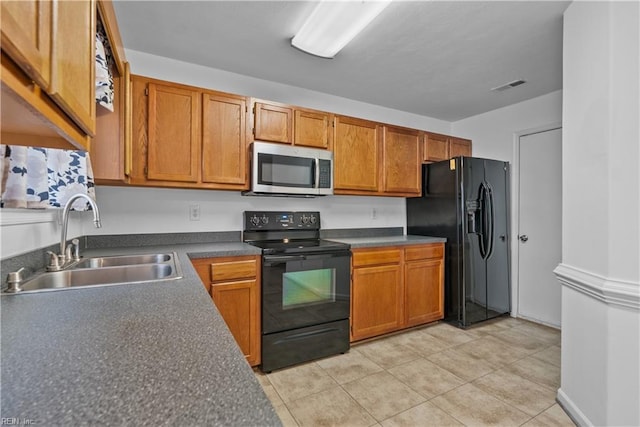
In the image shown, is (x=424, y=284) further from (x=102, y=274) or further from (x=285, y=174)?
(x=102, y=274)

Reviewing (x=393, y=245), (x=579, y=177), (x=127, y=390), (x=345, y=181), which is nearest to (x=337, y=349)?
(x=393, y=245)

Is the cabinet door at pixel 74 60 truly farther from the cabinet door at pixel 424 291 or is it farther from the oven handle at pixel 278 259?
the cabinet door at pixel 424 291

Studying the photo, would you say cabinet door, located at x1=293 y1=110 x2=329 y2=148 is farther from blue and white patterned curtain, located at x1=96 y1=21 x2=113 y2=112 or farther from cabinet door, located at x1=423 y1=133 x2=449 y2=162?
blue and white patterned curtain, located at x1=96 y1=21 x2=113 y2=112

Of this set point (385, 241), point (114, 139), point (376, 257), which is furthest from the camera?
point (385, 241)

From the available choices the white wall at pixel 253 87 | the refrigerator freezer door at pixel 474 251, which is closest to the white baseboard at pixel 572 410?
the refrigerator freezer door at pixel 474 251

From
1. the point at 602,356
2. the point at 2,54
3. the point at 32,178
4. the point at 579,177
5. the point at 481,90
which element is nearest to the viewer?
the point at 2,54

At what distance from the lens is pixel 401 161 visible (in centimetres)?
323

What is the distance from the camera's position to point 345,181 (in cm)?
289

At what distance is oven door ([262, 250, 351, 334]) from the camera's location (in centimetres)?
225

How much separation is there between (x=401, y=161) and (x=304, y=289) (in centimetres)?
174

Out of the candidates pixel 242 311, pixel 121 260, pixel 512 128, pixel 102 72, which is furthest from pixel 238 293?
pixel 512 128

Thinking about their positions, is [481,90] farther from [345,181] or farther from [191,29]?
[191,29]

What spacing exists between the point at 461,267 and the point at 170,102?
2966 mm

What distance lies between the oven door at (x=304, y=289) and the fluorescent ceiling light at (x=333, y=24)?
5.06ft
